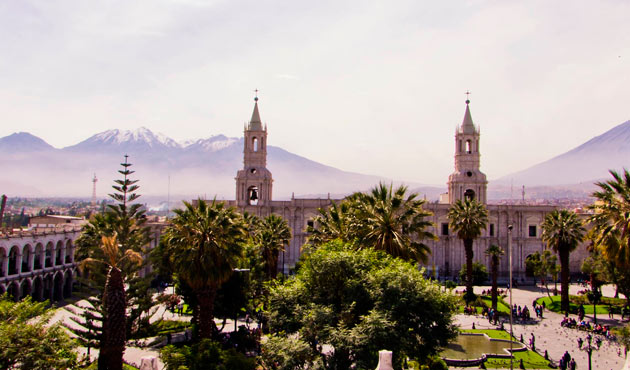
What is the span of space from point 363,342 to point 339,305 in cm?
249

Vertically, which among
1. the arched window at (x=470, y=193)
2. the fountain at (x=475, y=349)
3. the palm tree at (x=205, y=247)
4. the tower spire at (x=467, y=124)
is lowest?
the fountain at (x=475, y=349)

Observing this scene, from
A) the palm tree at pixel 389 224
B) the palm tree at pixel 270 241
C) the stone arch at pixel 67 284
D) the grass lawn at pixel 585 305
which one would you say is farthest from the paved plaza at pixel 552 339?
the stone arch at pixel 67 284

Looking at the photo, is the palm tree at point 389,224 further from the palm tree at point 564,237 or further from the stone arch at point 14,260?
the stone arch at point 14,260

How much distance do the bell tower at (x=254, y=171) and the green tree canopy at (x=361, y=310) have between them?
3996 cm

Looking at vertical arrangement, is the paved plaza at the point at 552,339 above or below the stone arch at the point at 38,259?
below

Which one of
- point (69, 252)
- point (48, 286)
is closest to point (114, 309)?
point (48, 286)

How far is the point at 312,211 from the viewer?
57.8 m

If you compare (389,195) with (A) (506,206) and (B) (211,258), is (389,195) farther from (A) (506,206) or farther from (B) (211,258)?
(A) (506,206)

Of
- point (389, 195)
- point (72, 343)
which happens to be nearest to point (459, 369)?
point (389, 195)

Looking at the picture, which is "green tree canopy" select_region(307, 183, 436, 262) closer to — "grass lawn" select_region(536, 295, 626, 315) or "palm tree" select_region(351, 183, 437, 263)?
"palm tree" select_region(351, 183, 437, 263)

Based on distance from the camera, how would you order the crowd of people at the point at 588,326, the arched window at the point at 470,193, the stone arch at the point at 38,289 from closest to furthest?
1. the crowd of people at the point at 588,326
2. the stone arch at the point at 38,289
3. the arched window at the point at 470,193

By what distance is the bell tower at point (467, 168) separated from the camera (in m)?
56.5

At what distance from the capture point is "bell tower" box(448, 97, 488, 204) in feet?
185

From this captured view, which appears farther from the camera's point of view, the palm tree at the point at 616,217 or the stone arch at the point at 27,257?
the stone arch at the point at 27,257
